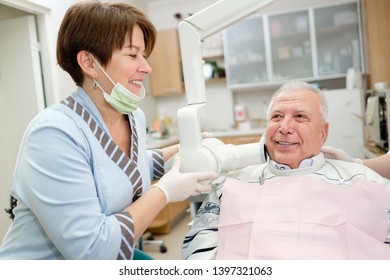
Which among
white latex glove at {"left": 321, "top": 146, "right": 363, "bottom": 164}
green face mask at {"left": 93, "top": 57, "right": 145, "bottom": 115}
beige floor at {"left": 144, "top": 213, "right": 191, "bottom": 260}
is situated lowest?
beige floor at {"left": 144, "top": 213, "right": 191, "bottom": 260}

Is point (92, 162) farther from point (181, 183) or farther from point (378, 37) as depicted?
point (378, 37)

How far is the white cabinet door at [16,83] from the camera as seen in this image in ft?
8.97

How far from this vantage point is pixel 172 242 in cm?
340

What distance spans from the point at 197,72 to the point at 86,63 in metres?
0.33

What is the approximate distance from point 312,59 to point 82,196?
3714 mm

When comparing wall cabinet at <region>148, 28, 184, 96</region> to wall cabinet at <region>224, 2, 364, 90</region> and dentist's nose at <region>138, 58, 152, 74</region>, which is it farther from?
dentist's nose at <region>138, 58, 152, 74</region>

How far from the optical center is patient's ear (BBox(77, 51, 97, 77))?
1.12 m

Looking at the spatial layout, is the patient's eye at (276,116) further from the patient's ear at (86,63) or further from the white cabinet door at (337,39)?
the white cabinet door at (337,39)

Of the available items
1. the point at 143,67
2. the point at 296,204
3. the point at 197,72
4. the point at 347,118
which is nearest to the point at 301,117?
the point at 296,204

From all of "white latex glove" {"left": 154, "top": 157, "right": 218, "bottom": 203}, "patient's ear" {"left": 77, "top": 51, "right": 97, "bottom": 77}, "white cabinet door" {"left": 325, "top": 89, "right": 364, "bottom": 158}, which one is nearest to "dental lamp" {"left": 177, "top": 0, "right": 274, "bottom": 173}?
"white latex glove" {"left": 154, "top": 157, "right": 218, "bottom": 203}

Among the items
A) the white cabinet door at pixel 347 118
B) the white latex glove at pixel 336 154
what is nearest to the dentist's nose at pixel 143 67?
the white latex glove at pixel 336 154

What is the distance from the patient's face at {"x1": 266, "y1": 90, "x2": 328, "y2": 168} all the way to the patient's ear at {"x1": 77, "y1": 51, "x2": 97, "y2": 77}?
2.20 ft
